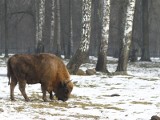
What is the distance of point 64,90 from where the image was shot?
11.2 meters

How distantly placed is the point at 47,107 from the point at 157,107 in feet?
9.55

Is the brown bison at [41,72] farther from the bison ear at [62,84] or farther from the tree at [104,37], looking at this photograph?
the tree at [104,37]

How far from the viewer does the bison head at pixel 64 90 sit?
11180mm

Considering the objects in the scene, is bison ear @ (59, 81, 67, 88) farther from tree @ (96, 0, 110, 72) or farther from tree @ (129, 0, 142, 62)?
tree @ (129, 0, 142, 62)

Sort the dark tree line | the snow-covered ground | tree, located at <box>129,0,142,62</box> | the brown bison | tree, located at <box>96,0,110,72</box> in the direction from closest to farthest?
1. the snow-covered ground
2. the brown bison
3. the dark tree line
4. tree, located at <box>96,0,110,72</box>
5. tree, located at <box>129,0,142,62</box>

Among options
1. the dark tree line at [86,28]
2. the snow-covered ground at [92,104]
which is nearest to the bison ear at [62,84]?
the snow-covered ground at [92,104]

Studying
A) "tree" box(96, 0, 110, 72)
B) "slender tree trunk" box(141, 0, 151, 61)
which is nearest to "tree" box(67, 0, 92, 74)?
"tree" box(96, 0, 110, 72)

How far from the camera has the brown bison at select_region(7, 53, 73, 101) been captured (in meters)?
11.1

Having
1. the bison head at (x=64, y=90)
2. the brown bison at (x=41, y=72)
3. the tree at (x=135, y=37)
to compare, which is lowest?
the bison head at (x=64, y=90)

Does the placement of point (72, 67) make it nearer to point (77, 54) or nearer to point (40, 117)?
point (77, 54)

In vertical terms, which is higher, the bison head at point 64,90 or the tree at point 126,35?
the tree at point 126,35

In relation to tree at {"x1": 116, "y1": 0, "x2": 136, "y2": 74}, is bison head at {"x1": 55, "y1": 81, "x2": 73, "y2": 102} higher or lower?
lower

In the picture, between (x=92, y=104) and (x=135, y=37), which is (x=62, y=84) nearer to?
(x=92, y=104)

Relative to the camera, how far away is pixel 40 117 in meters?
8.88
